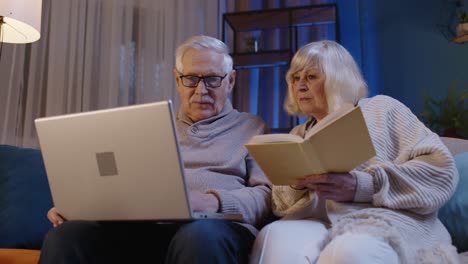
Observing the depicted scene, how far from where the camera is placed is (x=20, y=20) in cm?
194

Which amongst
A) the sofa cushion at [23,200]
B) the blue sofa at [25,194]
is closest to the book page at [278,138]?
the blue sofa at [25,194]

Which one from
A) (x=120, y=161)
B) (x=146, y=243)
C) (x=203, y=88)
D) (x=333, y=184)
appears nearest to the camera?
(x=120, y=161)

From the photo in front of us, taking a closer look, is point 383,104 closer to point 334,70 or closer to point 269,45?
point 334,70

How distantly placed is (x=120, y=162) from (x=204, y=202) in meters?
0.27

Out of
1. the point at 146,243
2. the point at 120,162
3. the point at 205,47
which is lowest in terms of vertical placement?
the point at 146,243

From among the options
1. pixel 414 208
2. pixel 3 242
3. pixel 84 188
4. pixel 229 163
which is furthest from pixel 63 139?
pixel 414 208

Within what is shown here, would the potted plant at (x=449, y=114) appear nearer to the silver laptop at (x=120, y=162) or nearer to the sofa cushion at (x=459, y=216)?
the sofa cushion at (x=459, y=216)

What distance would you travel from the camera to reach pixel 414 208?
1103 mm

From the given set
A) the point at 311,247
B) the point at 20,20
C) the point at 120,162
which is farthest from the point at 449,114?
the point at 20,20

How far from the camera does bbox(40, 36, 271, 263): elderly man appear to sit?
99cm

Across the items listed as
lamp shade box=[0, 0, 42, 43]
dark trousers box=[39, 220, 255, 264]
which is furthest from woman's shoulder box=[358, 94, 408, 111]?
lamp shade box=[0, 0, 42, 43]

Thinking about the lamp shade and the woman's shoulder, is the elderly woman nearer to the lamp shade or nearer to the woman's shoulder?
the woman's shoulder

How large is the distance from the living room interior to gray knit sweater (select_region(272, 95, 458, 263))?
1040 millimetres

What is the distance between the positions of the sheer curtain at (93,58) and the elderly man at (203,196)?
3.03ft
